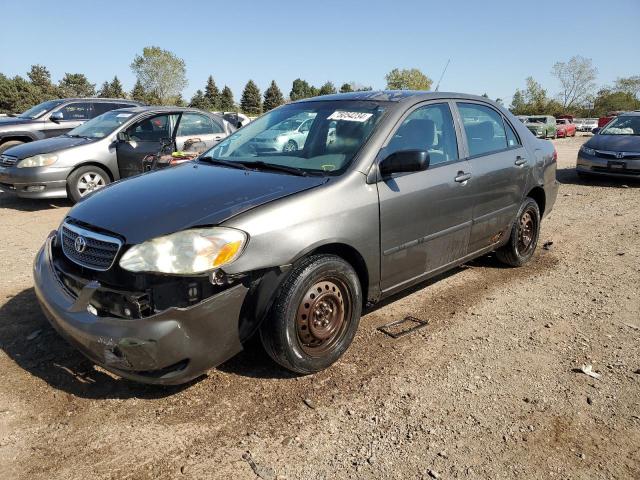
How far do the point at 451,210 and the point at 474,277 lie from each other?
1.29m

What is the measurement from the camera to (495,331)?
368 cm

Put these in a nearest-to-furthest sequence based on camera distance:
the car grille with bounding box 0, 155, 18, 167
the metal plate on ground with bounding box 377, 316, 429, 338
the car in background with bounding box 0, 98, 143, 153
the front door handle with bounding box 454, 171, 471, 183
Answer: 1. the metal plate on ground with bounding box 377, 316, 429, 338
2. the front door handle with bounding box 454, 171, 471, 183
3. the car grille with bounding box 0, 155, 18, 167
4. the car in background with bounding box 0, 98, 143, 153

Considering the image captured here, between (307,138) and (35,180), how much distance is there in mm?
5430

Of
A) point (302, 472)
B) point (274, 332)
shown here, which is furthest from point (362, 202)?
point (302, 472)

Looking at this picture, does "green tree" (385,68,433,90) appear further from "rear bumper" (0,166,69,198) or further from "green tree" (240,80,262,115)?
"rear bumper" (0,166,69,198)

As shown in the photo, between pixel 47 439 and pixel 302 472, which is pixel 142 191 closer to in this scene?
pixel 47 439

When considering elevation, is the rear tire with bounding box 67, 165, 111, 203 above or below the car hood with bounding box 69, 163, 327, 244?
below

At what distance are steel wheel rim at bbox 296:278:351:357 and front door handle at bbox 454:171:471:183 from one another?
1424mm

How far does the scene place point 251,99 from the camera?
281 ft

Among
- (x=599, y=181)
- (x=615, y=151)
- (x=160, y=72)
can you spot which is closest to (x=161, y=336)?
(x=615, y=151)

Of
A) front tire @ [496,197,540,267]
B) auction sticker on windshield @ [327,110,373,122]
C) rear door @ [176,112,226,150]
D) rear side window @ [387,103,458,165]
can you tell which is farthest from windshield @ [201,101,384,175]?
rear door @ [176,112,226,150]

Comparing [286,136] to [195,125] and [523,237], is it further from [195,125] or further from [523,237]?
[195,125]

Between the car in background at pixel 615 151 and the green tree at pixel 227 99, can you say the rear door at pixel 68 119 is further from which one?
the green tree at pixel 227 99

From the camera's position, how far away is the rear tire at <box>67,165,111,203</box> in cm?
747
